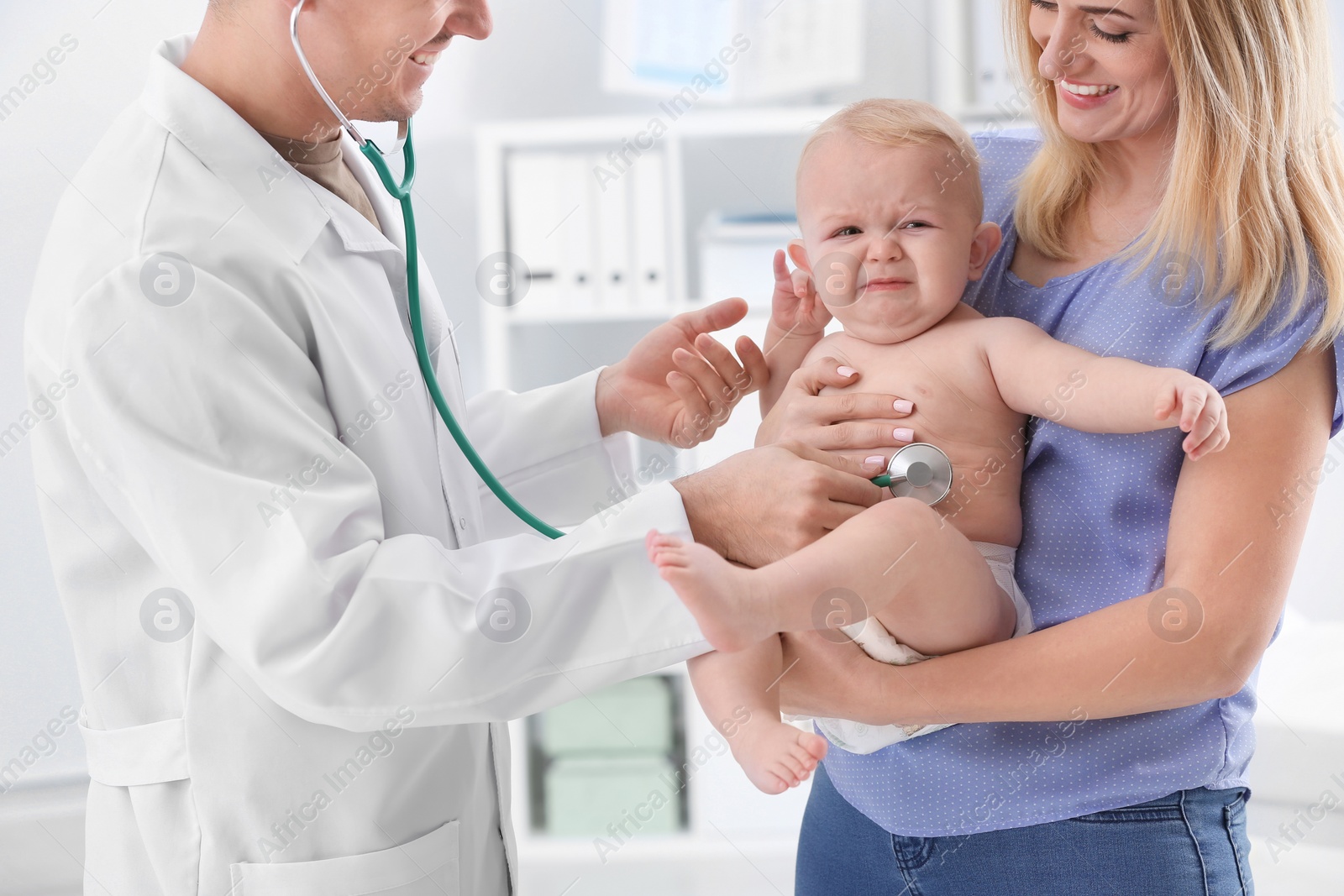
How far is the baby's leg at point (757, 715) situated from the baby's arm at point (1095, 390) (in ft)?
1.09

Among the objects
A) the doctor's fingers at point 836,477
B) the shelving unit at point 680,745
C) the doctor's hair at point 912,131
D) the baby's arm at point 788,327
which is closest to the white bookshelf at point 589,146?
the shelving unit at point 680,745

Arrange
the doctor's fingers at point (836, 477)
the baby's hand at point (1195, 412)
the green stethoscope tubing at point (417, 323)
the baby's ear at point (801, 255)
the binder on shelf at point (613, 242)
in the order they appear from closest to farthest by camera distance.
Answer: the baby's hand at point (1195, 412) → the doctor's fingers at point (836, 477) → the green stethoscope tubing at point (417, 323) → the baby's ear at point (801, 255) → the binder on shelf at point (613, 242)

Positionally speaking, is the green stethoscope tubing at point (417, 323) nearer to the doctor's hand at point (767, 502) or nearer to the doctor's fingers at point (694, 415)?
the doctor's hand at point (767, 502)

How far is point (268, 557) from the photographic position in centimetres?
81

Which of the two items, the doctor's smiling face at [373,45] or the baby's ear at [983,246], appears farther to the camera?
the baby's ear at [983,246]

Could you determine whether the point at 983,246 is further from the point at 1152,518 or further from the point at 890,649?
the point at 890,649

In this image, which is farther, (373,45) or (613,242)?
(613,242)

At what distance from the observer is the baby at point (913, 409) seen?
33.1 inches

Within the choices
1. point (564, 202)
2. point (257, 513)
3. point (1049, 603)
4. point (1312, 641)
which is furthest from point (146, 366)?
point (1312, 641)

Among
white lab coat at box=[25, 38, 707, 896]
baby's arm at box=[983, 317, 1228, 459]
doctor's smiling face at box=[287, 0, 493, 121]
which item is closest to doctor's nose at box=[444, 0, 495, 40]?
doctor's smiling face at box=[287, 0, 493, 121]

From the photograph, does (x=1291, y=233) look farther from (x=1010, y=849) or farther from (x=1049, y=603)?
(x=1010, y=849)

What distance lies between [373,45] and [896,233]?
55cm

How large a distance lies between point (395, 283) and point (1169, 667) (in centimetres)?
Result: 86

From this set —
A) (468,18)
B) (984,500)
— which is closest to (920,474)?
(984,500)
